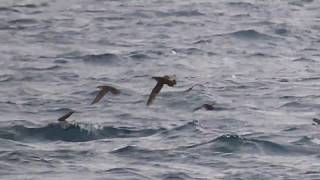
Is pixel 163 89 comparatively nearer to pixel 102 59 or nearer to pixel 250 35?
pixel 102 59

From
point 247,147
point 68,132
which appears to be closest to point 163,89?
point 68,132

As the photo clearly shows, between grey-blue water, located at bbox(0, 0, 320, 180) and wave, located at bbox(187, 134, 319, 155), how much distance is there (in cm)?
2

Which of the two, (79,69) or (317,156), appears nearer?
(317,156)

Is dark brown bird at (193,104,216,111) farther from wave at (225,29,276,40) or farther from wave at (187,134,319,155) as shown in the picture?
wave at (225,29,276,40)

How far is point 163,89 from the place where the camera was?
2280 centimetres

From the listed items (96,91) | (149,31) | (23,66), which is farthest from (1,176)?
(149,31)

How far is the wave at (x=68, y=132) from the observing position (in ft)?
62.4

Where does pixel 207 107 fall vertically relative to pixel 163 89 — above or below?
above

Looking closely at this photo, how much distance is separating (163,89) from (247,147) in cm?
454

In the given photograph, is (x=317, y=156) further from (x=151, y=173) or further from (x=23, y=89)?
(x=23, y=89)

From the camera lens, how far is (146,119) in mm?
20359

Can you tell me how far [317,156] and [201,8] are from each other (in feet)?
44.7

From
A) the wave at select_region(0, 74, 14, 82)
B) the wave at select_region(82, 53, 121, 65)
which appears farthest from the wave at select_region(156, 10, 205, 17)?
the wave at select_region(0, 74, 14, 82)

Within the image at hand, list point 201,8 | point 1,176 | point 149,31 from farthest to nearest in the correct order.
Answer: point 201,8 < point 149,31 < point 1,176
